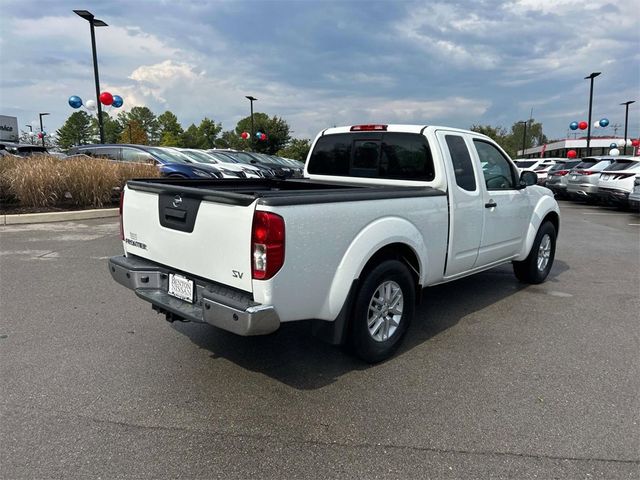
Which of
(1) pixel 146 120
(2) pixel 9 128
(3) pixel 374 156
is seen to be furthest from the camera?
(1) pixel 146 120

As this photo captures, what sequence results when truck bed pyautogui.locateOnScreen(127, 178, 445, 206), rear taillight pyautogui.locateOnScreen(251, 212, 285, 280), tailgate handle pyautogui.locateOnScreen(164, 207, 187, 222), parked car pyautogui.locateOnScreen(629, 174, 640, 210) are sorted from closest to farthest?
rear taillight pyautogui.locateOnScreen(251, 212, 285, 280)
truck bed pyautogui.locateOnScreen(127, 178, 445, 206)
tailgate handle pyautogui.locateOnScreen(164, 207, 187, 222)
parked car pyautogui.locateOnScreen(629, 174, 640, 210)

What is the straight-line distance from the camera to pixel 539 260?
6.24 meters

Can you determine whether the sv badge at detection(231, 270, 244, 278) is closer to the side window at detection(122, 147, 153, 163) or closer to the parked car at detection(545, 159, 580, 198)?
the side window at detection(122, 147, 153, 163)

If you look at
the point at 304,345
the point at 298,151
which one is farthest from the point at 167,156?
the point at 298,151

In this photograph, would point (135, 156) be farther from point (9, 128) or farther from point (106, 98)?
point (9, 128)

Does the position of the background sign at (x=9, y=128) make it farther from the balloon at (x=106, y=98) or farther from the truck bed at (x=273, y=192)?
the truck bed at (x=273, y=192)

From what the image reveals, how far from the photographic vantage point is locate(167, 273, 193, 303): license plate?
345cm

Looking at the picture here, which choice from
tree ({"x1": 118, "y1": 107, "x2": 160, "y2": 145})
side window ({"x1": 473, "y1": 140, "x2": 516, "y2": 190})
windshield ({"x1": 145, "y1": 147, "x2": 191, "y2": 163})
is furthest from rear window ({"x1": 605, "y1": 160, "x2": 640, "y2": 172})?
tree ({"x1": 118, "y1": 107, "x2": 160, "y2": 145})

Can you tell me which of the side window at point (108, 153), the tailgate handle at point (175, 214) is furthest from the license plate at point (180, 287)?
the side window at point (108, 153)

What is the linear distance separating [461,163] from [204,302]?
2.86 metres

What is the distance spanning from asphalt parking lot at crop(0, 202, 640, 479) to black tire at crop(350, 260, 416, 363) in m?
0.17

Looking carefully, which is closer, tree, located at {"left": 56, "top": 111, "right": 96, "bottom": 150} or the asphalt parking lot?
the asphalt parking lot

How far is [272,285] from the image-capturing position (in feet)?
9.72

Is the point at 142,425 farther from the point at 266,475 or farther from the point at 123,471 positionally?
the point at 266,475
